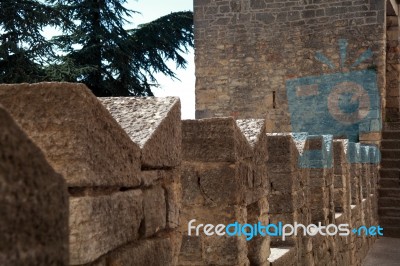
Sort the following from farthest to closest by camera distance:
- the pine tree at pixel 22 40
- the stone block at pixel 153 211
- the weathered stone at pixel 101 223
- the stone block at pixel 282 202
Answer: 1. the pine tree at pixel 22 40
2. the stone block at pixel 282 202
3. the stone block at pixel 153 211
4. the weathered stone at pixel 101 223

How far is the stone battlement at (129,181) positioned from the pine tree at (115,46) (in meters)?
13.8

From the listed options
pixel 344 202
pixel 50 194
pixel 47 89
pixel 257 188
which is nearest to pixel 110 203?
pixel 47 89

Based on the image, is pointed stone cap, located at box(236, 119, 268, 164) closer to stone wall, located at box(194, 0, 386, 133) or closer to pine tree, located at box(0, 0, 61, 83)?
stone wall, located at box(194, 0, 386, 133)

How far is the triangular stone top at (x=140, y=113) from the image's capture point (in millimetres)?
1985

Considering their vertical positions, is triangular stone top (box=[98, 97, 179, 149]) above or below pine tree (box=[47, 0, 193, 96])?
below

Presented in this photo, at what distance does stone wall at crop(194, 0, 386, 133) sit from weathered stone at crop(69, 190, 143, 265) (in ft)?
37.7

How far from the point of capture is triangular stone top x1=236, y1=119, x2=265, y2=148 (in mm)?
3312

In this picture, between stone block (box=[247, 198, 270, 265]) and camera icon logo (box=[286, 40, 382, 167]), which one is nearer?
stone block (box=[247, 198, 270, 265])

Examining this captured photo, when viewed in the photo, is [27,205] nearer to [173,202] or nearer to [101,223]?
[101,223]

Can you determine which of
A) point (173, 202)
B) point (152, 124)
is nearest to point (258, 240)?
point (173, 202)

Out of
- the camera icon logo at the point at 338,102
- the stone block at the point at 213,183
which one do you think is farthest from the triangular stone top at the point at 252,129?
the camera icon logo at the point at 338,102

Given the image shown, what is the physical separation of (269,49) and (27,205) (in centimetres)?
1303

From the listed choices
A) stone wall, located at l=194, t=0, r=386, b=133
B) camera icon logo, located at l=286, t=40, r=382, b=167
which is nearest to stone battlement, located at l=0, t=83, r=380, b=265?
camera icon logo, located at l=286, t=40, r=382, b=167

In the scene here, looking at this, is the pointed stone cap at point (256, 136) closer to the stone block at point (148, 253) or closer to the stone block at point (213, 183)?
the stone block at point (213, 183)
